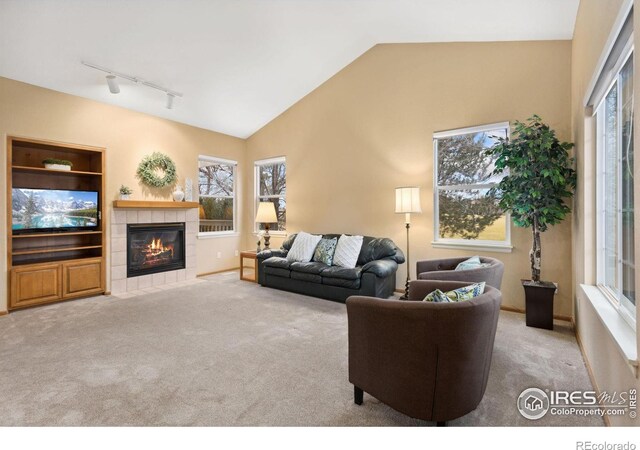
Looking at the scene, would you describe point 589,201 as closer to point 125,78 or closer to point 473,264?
point 473,264

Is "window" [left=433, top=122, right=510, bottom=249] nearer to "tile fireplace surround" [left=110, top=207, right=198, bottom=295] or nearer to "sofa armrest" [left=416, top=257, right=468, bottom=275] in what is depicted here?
"sofa armrest" [left=416, top=257, right=468, bottom=275]

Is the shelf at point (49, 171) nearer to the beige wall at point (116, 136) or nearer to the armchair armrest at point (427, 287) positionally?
the beige wall at point (116, 136)

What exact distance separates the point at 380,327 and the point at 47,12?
431 cm

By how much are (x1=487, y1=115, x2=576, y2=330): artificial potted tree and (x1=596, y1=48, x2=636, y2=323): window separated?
561 mm

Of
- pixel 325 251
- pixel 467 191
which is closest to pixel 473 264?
pixel 467 191

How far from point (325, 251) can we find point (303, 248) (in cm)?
43

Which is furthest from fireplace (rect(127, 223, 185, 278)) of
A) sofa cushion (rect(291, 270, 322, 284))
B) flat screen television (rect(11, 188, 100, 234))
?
sofa cushion (rect(291, 270, 322, 284))

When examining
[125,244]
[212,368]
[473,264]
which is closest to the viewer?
[212,368]

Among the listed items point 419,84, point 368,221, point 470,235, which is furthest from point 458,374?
point 419,84

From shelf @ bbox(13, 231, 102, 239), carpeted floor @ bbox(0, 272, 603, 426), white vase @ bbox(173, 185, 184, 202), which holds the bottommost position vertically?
carpeted floor @ bbox(0, 272, 603, 426)

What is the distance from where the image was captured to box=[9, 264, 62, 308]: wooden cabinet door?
156 inches

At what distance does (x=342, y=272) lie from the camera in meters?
4.24

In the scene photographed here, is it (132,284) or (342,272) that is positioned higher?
(342,272)
